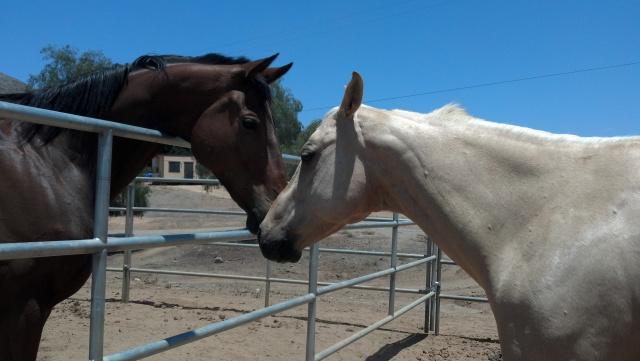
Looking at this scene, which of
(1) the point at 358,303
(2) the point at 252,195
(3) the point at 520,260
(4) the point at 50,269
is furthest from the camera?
(1) the point at 358,303

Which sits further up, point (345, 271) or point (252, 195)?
point (252, 195)

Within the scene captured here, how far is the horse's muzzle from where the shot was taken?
2121 millimetres

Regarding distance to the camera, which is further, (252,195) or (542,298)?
(252,195)

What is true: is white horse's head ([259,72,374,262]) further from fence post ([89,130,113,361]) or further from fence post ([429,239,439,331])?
fence post ([429,239,439,331])

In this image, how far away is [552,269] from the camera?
5.23ft

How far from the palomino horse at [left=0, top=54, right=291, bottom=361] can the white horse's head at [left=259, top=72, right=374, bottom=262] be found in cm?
19

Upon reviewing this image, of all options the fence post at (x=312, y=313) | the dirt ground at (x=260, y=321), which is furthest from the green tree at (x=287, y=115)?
the fence post at (x=312, y=313)

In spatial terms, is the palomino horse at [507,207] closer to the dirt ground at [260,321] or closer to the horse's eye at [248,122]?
the horse's eye at [248,122]

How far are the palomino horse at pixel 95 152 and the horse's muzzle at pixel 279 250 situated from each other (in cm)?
18

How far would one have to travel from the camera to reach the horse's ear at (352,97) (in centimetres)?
199

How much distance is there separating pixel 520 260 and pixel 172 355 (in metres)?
3.83

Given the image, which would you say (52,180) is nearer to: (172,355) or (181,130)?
(181,130)

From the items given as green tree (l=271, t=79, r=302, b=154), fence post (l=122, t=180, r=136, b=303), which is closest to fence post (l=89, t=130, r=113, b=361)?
fence post (l=122, t=180, r=136, b=303)

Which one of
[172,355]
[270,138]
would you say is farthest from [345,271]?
[270,138]
